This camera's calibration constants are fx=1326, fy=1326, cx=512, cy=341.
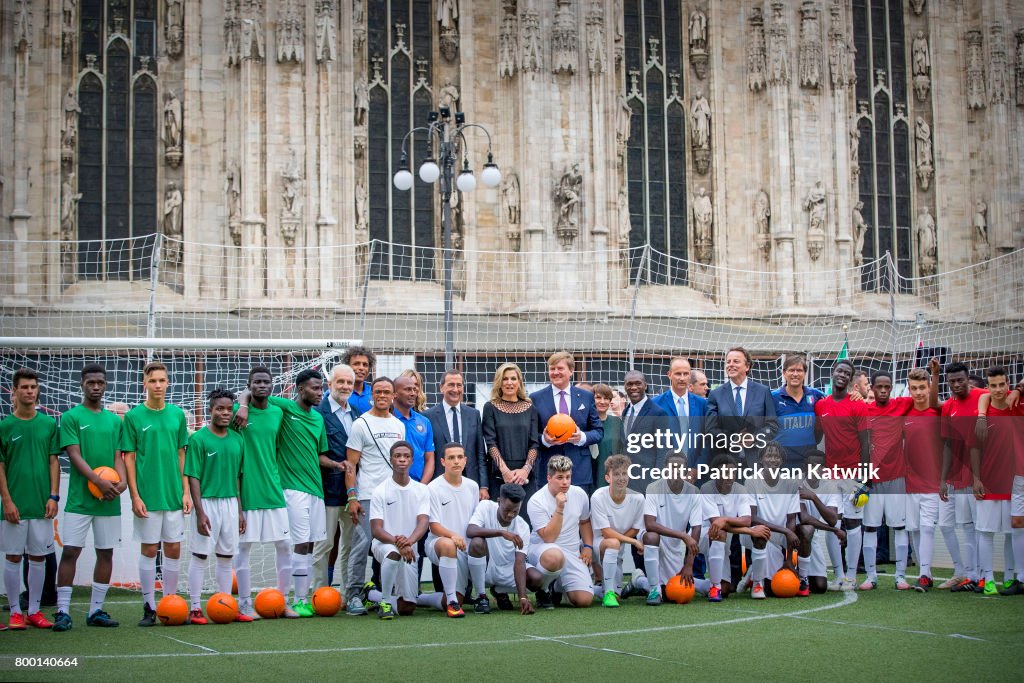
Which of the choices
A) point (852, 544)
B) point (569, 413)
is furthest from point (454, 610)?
point (852, 544)

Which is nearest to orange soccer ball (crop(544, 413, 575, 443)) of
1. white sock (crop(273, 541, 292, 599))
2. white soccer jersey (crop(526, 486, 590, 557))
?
white soccer jersey (crop(526, 486, 590, 557))

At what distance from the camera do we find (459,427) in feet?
37.2

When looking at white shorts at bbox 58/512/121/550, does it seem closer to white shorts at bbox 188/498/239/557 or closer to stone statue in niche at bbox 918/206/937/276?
white shorts at bbox 188/498/239/557

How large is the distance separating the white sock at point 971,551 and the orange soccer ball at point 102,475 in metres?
7.22

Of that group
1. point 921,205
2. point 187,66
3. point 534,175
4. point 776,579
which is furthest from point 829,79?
point 776,579

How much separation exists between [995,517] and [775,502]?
191 centimetres

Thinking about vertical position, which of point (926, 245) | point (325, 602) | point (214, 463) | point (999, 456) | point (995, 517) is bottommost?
point (325, 602)

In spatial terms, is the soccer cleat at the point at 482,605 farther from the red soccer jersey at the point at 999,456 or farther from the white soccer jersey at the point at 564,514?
the red soccer jersey at the point at 999,456

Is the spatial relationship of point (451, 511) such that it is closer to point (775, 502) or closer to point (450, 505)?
point (450, 505)

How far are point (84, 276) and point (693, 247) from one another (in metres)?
11.6

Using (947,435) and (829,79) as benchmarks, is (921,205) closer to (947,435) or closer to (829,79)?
(829,79)

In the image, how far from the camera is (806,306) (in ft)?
84.2

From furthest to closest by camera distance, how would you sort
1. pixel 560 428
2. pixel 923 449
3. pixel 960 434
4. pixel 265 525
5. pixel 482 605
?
pixel 923 449 < pixel 960 434 < pixel 560 428 < pixel 482 605 < pixel 265 525

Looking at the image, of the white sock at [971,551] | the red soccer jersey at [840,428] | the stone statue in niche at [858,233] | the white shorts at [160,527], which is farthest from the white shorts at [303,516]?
the stone statue in niche at [858,233]
